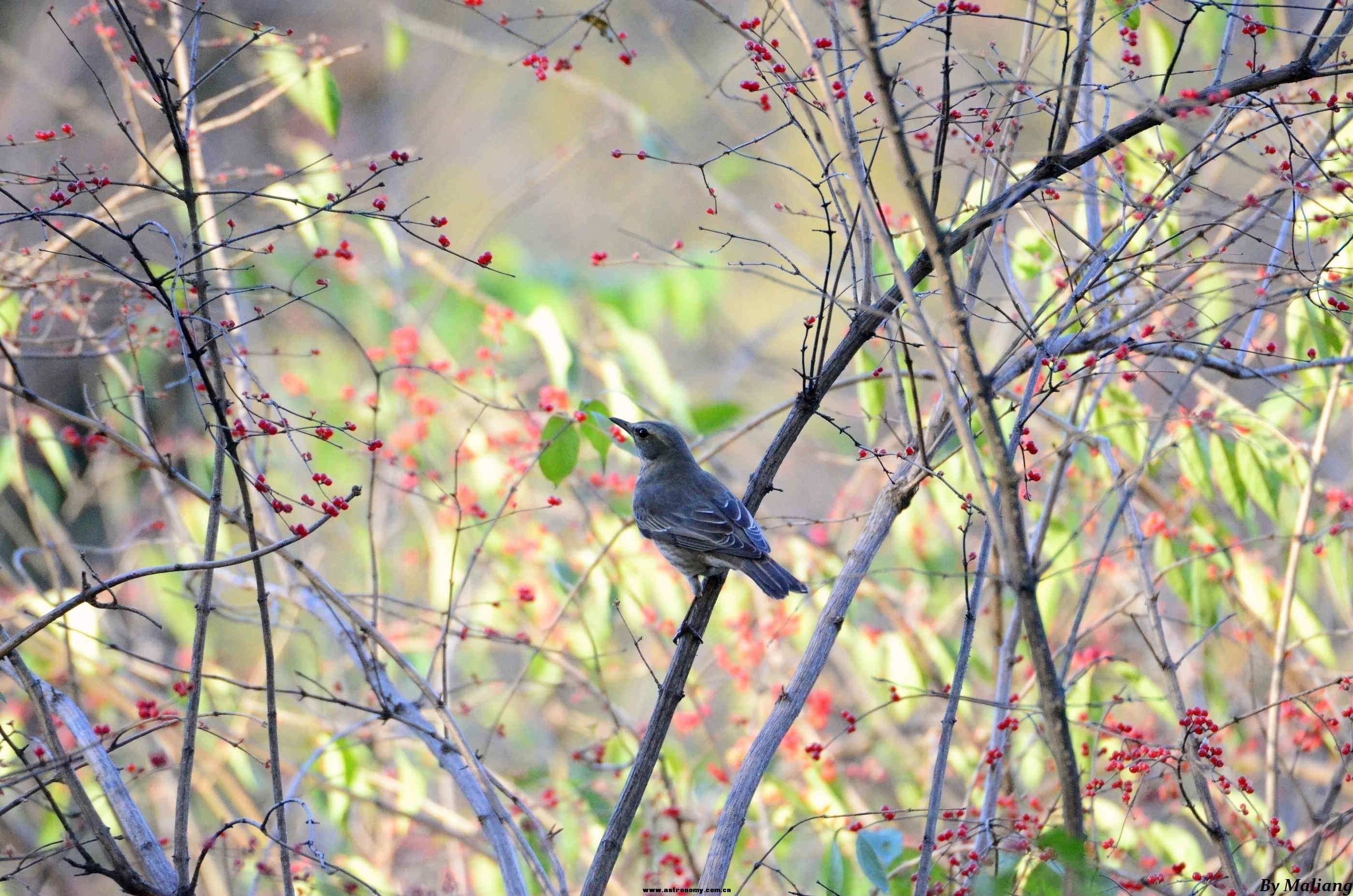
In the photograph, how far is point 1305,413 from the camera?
192 inches

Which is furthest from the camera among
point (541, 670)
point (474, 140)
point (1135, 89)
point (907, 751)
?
point (474, 140)

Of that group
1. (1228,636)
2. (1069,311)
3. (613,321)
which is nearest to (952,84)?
(613,321)

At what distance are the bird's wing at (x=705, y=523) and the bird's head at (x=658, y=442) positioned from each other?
0.69 feet

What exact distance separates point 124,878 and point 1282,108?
4.19 m

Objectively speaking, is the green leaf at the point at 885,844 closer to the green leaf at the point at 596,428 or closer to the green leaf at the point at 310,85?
the green leaf at the point at 596,428

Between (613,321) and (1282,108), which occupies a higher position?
(613,321)

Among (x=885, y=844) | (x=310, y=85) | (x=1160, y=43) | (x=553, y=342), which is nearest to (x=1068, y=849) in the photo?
(x=885, y=844)

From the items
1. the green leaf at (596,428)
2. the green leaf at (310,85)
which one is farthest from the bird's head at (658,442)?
the green leaf at (310,85)

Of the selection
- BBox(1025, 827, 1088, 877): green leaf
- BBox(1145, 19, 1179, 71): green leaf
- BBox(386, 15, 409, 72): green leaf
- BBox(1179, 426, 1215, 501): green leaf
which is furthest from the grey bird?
BBox(1145, 19, 1179, 71): green leaf

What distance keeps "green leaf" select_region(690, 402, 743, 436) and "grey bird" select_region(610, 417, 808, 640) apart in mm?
159

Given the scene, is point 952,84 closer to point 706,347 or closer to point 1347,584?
point 706,347

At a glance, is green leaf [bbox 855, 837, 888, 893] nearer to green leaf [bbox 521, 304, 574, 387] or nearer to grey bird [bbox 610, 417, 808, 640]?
grey bird [bbox 610, 417, 808, 640]

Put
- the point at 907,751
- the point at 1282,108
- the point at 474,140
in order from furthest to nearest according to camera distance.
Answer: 1. the point at 474,140
2. the point at 907,751
3. the point at 1282,108

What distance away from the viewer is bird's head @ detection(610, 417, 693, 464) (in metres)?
5.46
